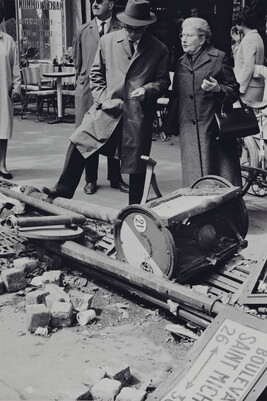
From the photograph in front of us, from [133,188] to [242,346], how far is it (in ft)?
11.3

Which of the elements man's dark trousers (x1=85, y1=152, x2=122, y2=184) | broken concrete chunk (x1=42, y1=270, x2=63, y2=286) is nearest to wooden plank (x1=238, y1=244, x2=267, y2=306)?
broken concrete chunk (x1=42, y1=270, x2=63, y2=286)

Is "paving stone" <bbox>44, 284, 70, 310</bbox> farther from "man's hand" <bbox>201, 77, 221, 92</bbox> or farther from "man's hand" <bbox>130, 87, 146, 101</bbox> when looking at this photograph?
"man's hand" <bbox>201, 77, 221, 92</bbox>

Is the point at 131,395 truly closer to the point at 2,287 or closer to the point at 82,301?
the point at 82,301

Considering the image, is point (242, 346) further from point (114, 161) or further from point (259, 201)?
point (114, 161)

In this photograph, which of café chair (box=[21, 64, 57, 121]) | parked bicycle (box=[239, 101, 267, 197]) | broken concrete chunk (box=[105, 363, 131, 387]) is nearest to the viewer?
broken concrete chunk (box=[105, 363, 131, 387])

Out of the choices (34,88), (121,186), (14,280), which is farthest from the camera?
(34,88)

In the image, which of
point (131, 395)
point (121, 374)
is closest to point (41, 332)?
point (121, 374)

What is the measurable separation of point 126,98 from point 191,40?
0.86 meters

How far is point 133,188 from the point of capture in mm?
7230

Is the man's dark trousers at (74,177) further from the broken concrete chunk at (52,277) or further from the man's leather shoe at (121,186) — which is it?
the broken concrete chunk at (52,277)

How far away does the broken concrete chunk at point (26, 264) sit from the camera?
5781mm

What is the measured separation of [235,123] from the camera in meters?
6.75

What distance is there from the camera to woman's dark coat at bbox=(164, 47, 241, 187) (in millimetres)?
6742

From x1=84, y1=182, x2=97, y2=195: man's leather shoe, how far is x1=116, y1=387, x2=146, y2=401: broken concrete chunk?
16.1 ft
